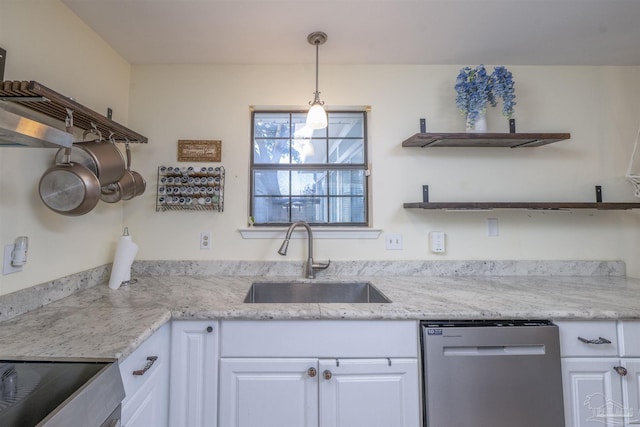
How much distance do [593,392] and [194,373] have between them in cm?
166

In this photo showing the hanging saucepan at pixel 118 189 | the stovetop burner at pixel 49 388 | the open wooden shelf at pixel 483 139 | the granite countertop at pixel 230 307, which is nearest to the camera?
the stovetop burner at pixel 49 388

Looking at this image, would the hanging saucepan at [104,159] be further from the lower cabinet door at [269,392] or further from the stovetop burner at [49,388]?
the lower cabinet door at [269,392]

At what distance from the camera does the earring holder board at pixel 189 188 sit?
172 cm

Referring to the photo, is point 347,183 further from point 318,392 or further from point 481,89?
point 318,392

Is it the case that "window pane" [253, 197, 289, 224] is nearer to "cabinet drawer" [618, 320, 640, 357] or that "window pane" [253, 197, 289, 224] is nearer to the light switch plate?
the light switch plate

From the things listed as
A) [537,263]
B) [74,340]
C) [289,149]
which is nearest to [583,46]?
[537,263]

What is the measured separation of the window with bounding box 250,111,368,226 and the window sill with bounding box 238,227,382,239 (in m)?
0.10

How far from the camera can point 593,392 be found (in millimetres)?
1121

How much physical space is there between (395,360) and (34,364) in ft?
3.93

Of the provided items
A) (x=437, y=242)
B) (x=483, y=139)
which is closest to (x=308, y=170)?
(x=437, y=242)

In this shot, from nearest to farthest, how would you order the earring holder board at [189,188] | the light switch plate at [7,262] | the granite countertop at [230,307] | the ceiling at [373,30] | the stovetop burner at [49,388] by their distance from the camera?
1. the stovetop burner at [49,388]
2. the granite countertop at [230,307]
3. the light switch plate at [7,262]
4. the ceiling at [373,30]
5. the earring holder board at [189,188]

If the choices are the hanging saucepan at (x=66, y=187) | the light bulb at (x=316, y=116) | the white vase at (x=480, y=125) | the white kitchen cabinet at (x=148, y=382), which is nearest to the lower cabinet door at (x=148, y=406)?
the white kitchen cabinet at (x=148, y=382)

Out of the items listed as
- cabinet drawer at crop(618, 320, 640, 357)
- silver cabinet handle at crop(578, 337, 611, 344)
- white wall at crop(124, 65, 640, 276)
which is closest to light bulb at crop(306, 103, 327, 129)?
white wall at crop(124, 65, 640, 276)

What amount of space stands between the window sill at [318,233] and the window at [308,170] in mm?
104
